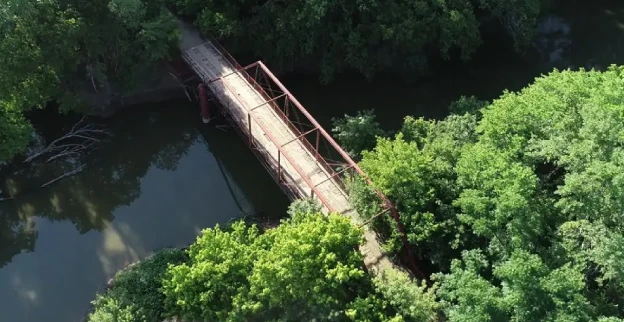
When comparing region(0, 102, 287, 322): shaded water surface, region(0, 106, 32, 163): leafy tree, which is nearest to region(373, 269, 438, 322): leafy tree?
region(0, 102, 287, 322): shaded water surface

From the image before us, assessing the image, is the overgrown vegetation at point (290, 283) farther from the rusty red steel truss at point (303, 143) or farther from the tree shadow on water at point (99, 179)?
the tree shadow on water at point (99, 179)

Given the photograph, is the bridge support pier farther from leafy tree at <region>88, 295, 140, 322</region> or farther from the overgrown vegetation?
leafy tree at <region>88, 295, 140, 322</region>

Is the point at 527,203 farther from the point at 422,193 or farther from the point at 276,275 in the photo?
the point at 276,275

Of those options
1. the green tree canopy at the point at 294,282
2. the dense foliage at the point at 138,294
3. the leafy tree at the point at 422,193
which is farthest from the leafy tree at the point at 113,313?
the leafy tree at the point at 422,193

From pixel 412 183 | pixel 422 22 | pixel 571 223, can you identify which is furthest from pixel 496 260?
pixel 422 22

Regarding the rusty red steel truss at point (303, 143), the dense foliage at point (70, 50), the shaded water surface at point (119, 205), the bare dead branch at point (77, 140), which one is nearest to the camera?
the rusty red steel truss at point (303, 143)

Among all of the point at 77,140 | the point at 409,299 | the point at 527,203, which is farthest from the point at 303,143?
the point at 77,140
